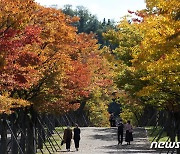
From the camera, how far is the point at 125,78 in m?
35.6

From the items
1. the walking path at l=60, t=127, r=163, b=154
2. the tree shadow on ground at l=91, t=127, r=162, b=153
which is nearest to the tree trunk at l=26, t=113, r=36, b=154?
the walking path at l=60, t=127, r=163, b=154

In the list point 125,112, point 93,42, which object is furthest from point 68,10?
point 93,42

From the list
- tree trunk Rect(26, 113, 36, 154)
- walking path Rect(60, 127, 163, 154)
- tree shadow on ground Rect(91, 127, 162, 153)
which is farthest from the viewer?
tree shadow on ground Rect(91, 127, 162, 153)

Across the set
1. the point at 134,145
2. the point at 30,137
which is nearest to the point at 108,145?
the point at 134,145

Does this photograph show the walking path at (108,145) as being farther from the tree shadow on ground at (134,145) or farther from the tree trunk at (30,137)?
the tree trunk at (30,137)

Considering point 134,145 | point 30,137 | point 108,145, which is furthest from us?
point 108,145

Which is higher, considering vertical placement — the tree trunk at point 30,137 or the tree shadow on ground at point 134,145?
the tree trunk at point 30,137

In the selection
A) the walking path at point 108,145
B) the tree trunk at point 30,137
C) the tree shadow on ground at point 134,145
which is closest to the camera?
the tree trunk at point 30,137

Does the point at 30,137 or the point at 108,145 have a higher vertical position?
the point at 30,137

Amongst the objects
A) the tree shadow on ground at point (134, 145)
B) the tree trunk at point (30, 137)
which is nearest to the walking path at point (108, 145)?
the tree shadow on ground at point (134, 145)

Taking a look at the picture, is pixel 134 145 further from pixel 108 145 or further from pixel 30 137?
pixel 30 137

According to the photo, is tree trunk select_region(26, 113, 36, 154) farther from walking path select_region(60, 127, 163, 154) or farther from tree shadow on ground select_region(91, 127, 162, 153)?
tree shadow on ground select_region(91, 127, 162, 153)

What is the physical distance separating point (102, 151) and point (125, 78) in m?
6.17

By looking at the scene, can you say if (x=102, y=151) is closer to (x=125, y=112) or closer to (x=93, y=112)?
(x=93, y=112)
